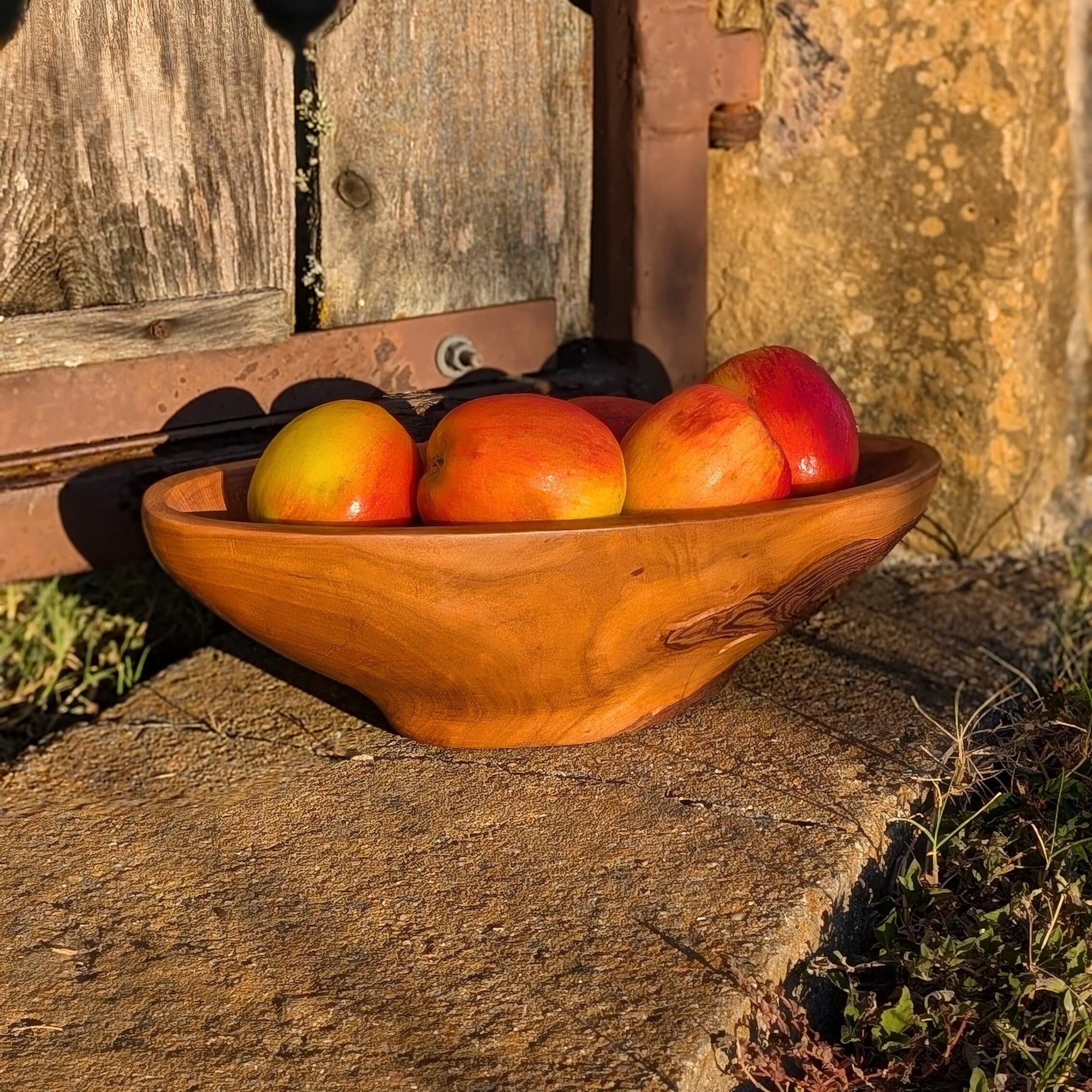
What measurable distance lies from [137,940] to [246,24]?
49.9 inches

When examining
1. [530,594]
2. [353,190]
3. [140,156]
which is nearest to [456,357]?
[353,190]

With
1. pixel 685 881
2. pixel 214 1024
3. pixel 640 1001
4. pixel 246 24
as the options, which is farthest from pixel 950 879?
pixel 246 24

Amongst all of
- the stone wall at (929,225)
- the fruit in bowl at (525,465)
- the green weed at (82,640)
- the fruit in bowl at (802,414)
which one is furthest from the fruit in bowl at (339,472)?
the stone wall at (929,225)

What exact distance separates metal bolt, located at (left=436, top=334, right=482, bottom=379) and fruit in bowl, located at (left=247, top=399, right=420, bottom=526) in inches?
23.8

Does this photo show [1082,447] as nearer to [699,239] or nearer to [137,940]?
[699,239]

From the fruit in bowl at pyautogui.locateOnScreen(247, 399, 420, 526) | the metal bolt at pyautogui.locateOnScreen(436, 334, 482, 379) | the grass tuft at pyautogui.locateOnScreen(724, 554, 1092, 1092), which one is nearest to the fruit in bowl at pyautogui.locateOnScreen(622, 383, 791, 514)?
the fruit in bowl at pyautogui.locateOnScreen(247, 399, 420, 526)

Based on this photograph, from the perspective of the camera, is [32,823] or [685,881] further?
[32,823]

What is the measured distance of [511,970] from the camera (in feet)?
4.45

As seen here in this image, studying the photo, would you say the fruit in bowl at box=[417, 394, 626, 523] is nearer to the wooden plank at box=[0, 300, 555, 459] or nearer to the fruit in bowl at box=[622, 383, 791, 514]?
the fruit in bowl at box=[622, 383, 791, 514]

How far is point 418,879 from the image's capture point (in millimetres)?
1511

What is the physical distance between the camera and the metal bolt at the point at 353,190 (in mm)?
2160

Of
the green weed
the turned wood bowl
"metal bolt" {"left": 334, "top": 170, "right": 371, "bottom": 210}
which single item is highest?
"metal bolt" {"left": 334, "top": 170, "right": 371, "bottom": 210}

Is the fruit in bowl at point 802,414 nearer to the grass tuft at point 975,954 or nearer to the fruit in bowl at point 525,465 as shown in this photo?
the fruit in bowl at point 525,465

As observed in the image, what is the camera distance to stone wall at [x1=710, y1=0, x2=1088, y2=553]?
90.0 inches
